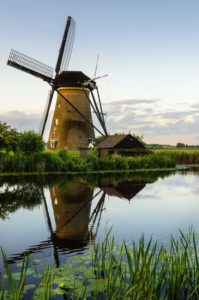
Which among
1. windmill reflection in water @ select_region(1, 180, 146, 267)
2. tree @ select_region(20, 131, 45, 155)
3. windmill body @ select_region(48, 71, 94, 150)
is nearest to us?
windmill reflection in water @ select_region(1, 180, 146, 267)

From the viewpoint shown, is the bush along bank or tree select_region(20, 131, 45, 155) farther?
tree select_region(20, 131, 45, 155)

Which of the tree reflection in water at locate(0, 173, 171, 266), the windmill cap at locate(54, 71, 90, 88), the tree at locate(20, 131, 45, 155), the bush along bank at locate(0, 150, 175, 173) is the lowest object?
the tree reflection in water at locate(0, 173, 171, 266)

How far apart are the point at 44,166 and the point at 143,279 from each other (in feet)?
78.7

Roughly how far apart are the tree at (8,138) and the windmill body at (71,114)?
740 cm

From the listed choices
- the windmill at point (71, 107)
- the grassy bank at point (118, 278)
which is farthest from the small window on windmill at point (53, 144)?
the grassy bank at point (118, 278)

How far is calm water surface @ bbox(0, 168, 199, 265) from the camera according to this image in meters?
8.33

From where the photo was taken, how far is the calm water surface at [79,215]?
8328mm

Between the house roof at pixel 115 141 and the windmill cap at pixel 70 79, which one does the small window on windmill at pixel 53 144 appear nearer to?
the house roof at pixel 115 141

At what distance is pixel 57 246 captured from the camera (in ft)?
26.5

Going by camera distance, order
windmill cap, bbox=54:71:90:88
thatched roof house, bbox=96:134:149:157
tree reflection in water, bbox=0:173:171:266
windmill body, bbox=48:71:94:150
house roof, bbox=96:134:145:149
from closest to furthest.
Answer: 1. tree reflection in water, bbox=0:173:171:266
2. windmill cap, bbox=54:71:90:88
3. windmill body, bbox=48:71:94:150
4. thatched roof house, bbox=96:134:149:157
5. house roof, bbox=96:134:145:149

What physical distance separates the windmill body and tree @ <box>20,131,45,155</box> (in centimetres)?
640

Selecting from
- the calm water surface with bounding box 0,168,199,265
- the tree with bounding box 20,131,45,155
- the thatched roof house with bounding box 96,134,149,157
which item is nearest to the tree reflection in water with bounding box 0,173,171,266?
the calm water surface with bounding box 0,168,199,265

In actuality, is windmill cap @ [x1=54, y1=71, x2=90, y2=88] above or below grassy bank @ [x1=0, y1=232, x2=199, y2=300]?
above

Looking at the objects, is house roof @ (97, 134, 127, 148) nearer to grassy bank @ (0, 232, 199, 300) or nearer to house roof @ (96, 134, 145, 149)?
house roof @ (96, 134, 145, 149)
